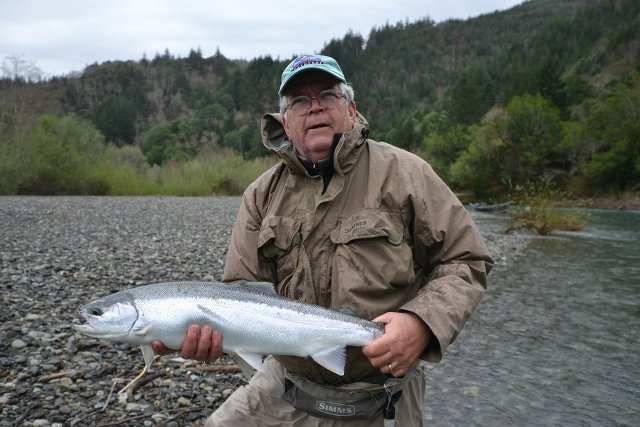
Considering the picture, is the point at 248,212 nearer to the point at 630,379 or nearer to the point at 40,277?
the point at 630,379

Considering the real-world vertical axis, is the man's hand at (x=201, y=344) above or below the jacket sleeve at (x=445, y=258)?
below

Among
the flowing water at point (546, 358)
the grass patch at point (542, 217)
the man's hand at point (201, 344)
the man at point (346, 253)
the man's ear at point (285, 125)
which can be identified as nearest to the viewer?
the man at point (346, 253)

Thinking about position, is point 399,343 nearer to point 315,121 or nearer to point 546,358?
point 315,121

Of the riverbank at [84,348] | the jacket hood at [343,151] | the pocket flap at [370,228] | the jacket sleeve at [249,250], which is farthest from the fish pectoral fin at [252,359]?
the riverbank at [84,348]

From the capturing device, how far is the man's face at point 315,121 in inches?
118

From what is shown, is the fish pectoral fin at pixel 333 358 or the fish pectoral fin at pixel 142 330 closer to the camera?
the fish pectoral fin at pixel 333 358

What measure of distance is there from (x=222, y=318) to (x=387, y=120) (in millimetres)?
124757

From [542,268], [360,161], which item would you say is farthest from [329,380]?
[542,268]

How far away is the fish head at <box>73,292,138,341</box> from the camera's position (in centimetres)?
289

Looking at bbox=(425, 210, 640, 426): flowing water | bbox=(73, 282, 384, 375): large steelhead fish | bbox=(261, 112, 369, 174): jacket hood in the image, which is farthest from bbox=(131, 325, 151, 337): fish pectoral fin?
bbox=(425, 210, 640, 426): flowing water

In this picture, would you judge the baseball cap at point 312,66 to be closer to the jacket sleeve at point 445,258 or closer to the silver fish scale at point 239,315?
the jacket sleeve at point 445,258

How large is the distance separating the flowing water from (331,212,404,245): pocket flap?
10.3 ft

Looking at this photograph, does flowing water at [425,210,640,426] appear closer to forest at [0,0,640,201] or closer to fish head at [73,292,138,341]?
fish head at [73,292,138,341]

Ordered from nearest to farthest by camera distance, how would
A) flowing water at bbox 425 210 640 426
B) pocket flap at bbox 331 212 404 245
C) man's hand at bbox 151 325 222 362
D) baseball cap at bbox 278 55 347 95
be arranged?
pocket flap at bbox 331 212 404 245, man's hand at bbox 151 325 222 362, baseball cap at bbox 278 55 347 95, flowing water at bbox 425 210 640 426
